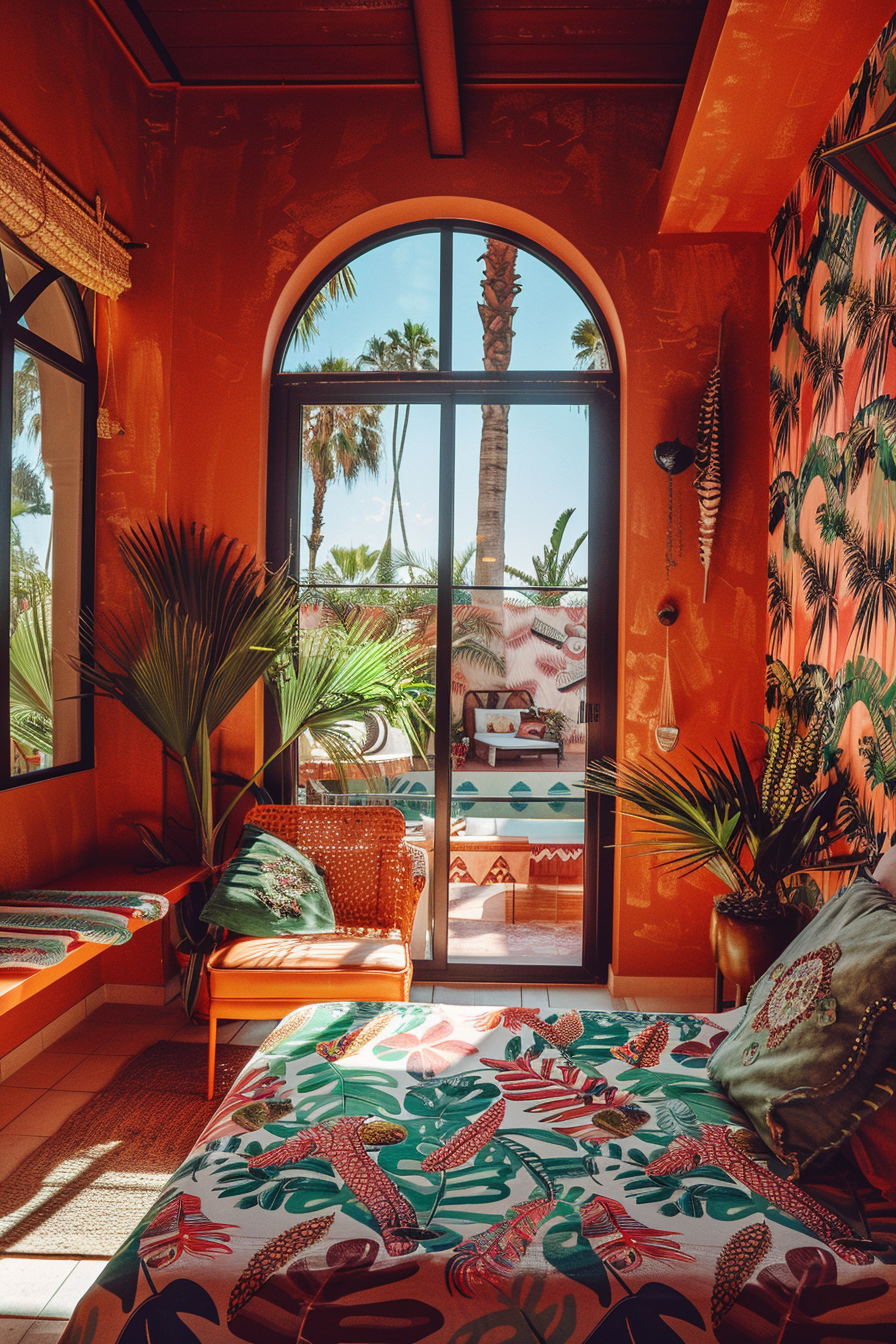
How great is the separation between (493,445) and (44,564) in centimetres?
194

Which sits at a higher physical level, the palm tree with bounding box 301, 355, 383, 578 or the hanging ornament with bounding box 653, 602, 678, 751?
the palm tree with bounding box 301, 355, 383, 578

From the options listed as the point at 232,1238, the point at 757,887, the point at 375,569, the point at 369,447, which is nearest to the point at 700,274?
the point at 369,447

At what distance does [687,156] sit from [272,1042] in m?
3.16

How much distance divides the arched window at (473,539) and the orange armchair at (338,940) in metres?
0.57

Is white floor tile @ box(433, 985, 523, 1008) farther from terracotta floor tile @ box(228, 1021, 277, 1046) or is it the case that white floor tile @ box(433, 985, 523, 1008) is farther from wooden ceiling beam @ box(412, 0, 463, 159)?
wooden ceiling beam @ box(412, 0, 463, 159)

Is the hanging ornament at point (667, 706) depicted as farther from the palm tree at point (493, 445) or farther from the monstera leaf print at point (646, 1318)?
the monstera leaf print at point (646, 1318)

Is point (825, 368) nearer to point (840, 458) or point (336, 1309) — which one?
point (840, 458)

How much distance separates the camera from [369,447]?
3775 mm

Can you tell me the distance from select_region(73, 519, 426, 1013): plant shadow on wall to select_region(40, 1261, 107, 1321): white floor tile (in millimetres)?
1178

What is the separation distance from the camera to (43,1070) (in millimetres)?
2893

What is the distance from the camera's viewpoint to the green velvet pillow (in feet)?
9.20

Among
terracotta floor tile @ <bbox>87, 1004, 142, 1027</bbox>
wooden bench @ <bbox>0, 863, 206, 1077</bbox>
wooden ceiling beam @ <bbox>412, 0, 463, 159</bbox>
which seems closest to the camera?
wooden bench @ <bbox>0, 863, 206, 1077</bbox>

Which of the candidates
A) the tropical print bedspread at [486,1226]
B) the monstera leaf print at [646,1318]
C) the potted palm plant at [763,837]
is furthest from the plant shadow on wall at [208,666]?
the monstera leaf print at [646,1318]

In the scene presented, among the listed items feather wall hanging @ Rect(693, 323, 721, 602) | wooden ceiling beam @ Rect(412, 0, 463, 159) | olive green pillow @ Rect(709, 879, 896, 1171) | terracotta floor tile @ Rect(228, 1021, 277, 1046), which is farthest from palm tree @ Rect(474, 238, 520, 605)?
olive green pillow @ Rect(709, 879, 896, 1171)
